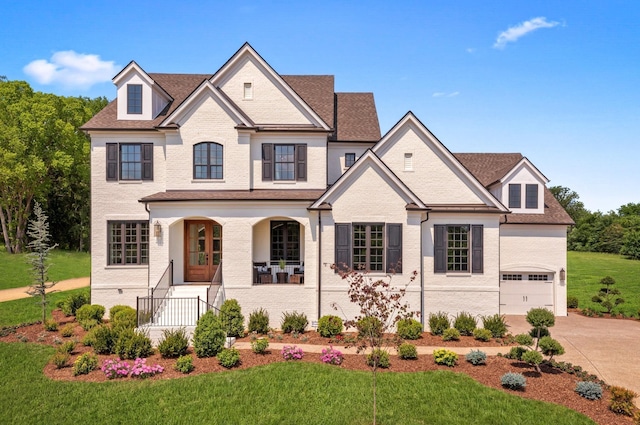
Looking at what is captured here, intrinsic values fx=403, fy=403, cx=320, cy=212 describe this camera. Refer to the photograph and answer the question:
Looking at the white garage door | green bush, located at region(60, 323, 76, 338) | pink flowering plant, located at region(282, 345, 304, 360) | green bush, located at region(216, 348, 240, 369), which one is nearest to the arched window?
green bush, located at region(60, 323, 76, 338)

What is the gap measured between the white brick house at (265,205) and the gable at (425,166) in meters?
0.05

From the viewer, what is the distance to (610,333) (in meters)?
17.2

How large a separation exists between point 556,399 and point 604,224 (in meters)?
53.2

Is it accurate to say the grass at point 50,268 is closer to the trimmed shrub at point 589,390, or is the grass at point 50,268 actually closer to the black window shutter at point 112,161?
the black window shutter at point 112,161

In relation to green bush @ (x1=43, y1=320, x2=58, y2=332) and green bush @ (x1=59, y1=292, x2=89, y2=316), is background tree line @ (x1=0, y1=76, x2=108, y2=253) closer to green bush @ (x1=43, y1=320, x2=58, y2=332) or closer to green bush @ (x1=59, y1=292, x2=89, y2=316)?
green bush @ (x1=59, y1=292, x2=89, y2=316)

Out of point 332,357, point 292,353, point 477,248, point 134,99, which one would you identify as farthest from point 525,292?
point 134,99

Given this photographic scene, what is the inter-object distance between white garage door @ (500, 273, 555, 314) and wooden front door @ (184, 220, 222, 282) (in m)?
14.4

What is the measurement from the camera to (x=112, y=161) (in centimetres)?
1858

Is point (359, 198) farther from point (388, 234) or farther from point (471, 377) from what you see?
point (471, 377)

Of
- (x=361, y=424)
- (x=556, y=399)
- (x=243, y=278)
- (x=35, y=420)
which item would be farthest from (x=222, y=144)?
(x=556, y=399)

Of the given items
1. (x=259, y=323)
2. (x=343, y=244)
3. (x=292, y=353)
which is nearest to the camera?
(x=292, y=353)

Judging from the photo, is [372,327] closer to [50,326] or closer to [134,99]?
[50,326]

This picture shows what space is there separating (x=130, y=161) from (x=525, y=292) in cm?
2042

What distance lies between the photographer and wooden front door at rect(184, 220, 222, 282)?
18656mm
